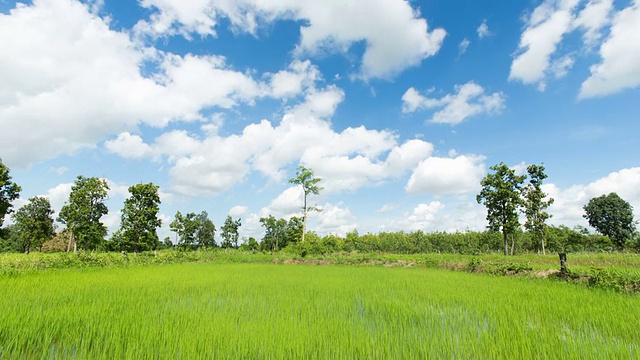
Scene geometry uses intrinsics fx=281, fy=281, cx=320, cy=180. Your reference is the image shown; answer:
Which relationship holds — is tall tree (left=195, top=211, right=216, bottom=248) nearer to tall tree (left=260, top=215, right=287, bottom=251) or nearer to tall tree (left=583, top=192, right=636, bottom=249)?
tall tree (left=260, top=215, right=287, bottom=251)

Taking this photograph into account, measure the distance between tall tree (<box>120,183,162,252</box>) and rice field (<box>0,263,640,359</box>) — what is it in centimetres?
2868

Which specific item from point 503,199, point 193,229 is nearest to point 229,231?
point 193,229

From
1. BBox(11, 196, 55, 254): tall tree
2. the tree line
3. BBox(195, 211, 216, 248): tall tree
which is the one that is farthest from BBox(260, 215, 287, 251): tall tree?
BBox(11, 196, 55, 254): tall tree

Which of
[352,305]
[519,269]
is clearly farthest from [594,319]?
[519,269]

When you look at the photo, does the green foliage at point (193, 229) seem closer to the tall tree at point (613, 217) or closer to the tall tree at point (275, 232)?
the tall tree at point (275, 232)

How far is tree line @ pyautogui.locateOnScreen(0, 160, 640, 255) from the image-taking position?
26.1 metres

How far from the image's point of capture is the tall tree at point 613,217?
40.6 m

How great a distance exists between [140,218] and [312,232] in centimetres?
2124

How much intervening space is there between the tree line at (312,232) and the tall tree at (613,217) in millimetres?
101

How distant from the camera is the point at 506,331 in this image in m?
3.75

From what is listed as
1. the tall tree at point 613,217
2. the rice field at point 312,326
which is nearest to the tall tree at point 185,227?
the rice field at point 312,326

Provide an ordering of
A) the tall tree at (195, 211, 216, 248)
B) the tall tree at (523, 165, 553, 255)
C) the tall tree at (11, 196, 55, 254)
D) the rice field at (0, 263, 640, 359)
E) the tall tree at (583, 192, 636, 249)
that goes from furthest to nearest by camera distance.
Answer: the tall tree at (195, 211, 216, 248)
the tall tree at (583, 192, 636, 249)
the tall tree at (11, 196, 55, 254)
the tall tree at (523, 165, 553, 255)
the rice field at (0, 263, 640, 359)

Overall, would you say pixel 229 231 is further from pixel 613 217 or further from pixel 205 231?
pixel 613 217

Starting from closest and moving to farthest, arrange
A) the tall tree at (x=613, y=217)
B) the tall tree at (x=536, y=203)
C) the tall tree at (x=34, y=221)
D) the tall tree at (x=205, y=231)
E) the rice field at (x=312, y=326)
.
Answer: the rice field at (x=312, y=326) < the tall tree at (x=536, y=203) < the tall tree at (x=34, y=221) < the tall tree at (x=613, y=217) < the tall tree at (x=205, y=231)
